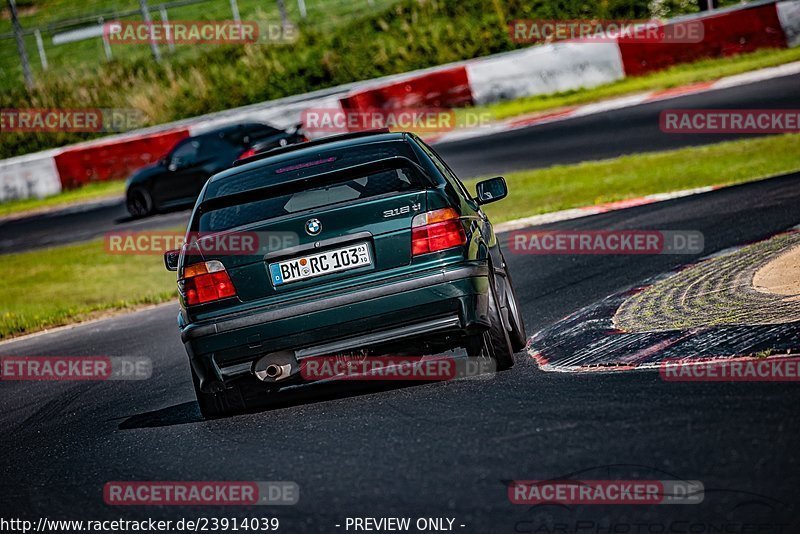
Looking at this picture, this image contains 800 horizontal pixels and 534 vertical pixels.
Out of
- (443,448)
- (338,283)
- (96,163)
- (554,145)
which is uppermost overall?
(338,283)

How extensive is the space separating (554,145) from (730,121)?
291 centimetres

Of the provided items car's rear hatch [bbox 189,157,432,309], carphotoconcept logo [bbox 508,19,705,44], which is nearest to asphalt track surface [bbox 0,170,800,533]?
car's rear hatch [bbox 189,157,432,309]

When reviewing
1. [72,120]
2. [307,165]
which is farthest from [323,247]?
[72,120]

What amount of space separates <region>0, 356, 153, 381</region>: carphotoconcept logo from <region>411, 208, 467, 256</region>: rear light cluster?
10.6ft

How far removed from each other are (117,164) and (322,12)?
12863 millimetres

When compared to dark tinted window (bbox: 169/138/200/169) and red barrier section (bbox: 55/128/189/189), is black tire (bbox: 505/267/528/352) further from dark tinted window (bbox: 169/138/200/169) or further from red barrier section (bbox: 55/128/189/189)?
red barrier section (bbox: 55/128/189/189)

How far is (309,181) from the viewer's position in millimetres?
6473

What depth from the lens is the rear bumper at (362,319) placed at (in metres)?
6.11

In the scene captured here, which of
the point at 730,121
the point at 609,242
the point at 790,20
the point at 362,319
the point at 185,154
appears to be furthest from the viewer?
the point at 790,20

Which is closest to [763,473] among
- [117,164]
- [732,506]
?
[732,506]

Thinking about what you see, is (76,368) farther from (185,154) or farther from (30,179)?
(30,179)

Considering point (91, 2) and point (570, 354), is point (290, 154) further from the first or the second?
point (91, 2)

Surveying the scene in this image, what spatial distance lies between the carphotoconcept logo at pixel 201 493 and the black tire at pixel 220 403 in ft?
3.47

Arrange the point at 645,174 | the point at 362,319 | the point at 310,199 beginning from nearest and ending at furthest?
the point at 362,319 → the point at 310,199 → the point at 645,174
